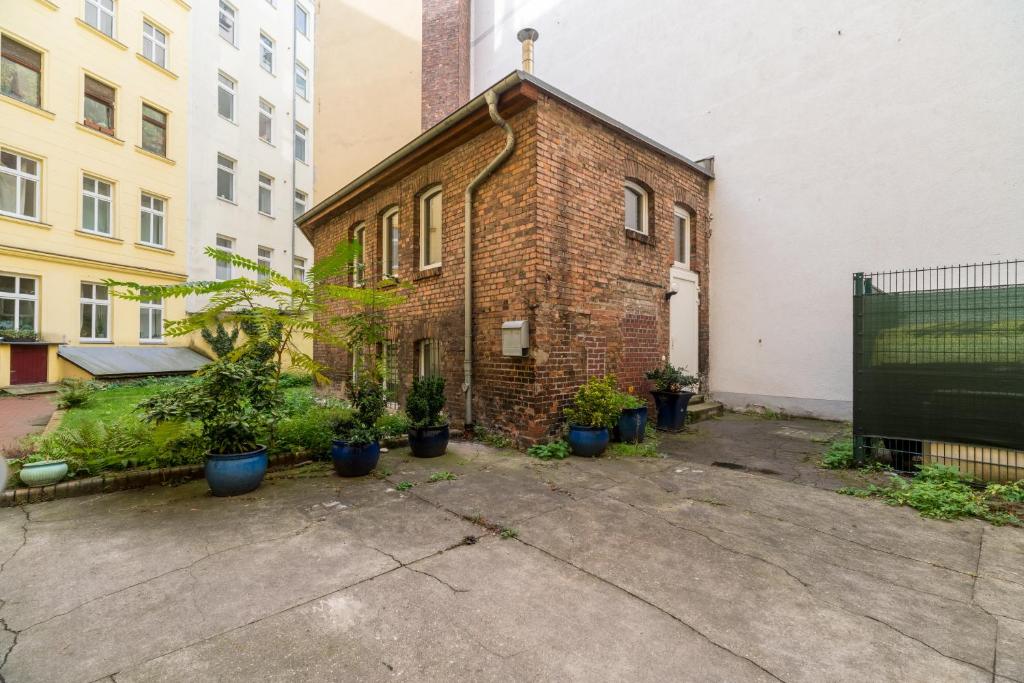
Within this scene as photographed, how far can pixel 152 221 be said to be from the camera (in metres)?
14.5

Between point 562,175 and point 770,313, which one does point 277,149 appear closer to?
point 562,175

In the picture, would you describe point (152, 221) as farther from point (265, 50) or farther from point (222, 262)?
point (265, 50)

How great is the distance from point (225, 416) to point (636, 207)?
688 centimetres

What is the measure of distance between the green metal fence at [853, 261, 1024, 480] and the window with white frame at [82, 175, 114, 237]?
1798cm

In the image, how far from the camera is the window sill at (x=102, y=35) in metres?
12.7

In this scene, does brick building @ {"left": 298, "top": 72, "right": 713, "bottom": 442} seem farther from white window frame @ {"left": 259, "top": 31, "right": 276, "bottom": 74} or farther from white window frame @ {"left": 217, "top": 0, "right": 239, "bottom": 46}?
white window frame @ {"left": 259, "top": 31, "right": 276, "bottom": 74}

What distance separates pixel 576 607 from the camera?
2.53 m

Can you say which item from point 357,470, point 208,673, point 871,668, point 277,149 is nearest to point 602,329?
point 357,470

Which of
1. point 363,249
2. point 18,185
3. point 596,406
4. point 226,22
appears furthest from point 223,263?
point 596,406

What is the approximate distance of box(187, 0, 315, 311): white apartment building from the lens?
16.1 metres

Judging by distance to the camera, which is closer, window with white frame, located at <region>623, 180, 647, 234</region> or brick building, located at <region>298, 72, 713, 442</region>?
brick building, located at <region>298, 72, 713, 442</region>

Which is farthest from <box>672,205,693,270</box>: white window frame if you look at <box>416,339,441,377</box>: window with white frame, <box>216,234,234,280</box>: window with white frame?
<box>216,234,234,280</box>: window with white frame

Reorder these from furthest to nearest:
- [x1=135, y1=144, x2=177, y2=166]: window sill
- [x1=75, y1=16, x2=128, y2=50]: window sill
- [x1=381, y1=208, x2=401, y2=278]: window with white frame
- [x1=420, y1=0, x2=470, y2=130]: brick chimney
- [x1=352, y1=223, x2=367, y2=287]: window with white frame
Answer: [x1=420, y1=0, x2=470, y2=130]: brick chimney
[x1=135, y1=144, x2=177, y2=166]: window sill
[x1=75, y1=16, x2=128, y2=50]: window sill
[x1=352, y1=223, x2=367, y2=287]: window with white frame
[x1=381, y1=208, x2=401, y2=278]: window with white frame

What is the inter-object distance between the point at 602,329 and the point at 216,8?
19.9 metres
